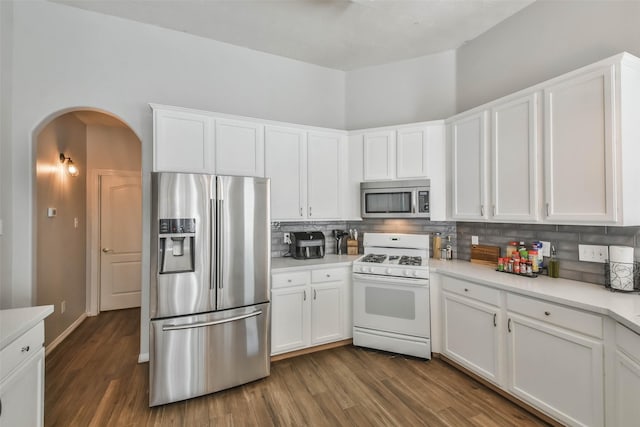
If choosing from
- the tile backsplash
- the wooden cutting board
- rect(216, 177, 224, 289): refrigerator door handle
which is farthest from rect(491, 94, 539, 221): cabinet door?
rect(216, 177, 224, 289): refrigerator door handle

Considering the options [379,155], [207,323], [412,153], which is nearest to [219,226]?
[207,323]

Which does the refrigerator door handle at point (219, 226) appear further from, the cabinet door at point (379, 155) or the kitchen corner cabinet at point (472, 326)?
the kitchen corner cabinet at point (472, 326)

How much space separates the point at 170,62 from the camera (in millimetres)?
3068

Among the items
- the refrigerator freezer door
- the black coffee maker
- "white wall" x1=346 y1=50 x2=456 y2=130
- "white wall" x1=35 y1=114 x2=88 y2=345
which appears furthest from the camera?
"white wall" x1=346 y1=50 x2=456 y2=130

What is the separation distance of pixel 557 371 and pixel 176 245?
278 cm

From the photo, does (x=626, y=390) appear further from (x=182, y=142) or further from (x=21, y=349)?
(x=182, y=142)

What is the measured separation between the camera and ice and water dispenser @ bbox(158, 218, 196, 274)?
220 centimetres

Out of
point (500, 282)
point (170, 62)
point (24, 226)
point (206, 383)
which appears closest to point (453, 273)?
point (500, 282)

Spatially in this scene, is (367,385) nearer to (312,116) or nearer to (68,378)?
(68,378)

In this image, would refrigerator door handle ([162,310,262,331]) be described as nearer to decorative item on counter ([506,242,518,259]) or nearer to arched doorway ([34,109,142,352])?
arched doorway ([34,109,142,352])

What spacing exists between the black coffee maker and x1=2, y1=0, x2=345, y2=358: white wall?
1.49 m

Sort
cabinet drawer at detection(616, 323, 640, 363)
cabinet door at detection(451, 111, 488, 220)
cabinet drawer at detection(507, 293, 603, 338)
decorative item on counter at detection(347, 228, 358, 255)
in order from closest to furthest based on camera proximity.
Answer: cabinet drawer at detection(616, 323, 640, 363), cabinet drawer at detection(507, 293, 603, 338), cabinet door at detection(451, 111, 488, 220), decorative item on counter at detection(347, 228, 358, 255)

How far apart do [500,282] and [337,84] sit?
3.08 metres

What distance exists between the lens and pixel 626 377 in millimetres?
1531
